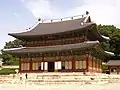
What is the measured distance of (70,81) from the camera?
126 ft

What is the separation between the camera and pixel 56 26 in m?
54.4

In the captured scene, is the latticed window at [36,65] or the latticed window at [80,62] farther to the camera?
the latticed window at [36,65]

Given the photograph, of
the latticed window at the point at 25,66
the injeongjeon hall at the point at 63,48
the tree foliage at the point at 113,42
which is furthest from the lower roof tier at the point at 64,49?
the tree foliage at the point at 113,42

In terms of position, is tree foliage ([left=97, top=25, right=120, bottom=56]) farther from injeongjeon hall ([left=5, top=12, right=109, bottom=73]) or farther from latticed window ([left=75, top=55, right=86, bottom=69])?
latticed window ([left=75, top=55, right=86, bottom=69])

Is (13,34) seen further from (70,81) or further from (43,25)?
(70,81)

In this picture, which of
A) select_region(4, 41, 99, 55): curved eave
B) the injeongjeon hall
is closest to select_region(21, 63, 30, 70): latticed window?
the injeongjeon hall

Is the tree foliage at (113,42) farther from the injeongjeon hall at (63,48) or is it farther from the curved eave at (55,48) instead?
the curved eave at (55,48)

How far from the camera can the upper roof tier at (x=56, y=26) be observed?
49469 mm

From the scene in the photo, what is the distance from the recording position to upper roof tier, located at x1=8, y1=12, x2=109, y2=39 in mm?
49469

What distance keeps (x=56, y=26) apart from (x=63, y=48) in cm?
900

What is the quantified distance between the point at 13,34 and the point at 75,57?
1406cm

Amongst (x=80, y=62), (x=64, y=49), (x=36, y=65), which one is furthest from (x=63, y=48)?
(x=36, y=65)

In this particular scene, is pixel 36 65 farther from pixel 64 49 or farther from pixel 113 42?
pixel 113 42

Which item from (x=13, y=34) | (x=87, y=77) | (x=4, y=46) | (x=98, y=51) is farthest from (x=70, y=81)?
(x=4, y=46)
